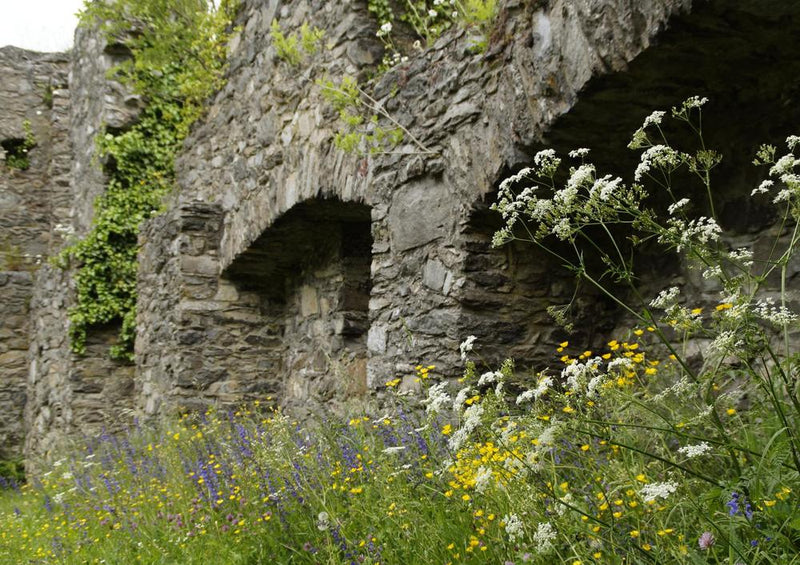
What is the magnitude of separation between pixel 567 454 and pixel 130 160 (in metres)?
7.39

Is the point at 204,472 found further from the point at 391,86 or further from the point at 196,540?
the point at 391,86

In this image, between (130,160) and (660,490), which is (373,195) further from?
(130,160)

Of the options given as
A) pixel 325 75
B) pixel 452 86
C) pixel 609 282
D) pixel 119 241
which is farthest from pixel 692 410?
pixel 119 241

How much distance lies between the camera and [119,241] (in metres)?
8.82

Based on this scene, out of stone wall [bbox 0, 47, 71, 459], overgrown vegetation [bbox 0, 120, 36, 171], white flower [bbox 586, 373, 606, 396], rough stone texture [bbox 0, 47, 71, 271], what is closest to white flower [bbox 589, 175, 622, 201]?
white flower [bbox 586, 373, 606, 396]

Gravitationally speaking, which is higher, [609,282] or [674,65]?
[674,65]

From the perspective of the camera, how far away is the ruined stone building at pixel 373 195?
301 centimetres

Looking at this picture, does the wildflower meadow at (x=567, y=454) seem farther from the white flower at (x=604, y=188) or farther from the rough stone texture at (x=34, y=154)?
the rough stone texture at (x=34, y=154)

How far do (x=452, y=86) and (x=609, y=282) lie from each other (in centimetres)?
147

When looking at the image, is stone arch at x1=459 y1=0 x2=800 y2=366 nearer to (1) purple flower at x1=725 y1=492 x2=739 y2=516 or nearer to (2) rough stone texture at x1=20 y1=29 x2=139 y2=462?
(1) purple flower at x1=725 y1=492 x2=739 y2=516

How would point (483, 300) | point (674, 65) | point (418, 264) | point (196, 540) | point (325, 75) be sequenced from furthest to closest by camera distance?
point (325, 75), point (418, 264), point (483, 300), point (196, 540), point (674, 65)

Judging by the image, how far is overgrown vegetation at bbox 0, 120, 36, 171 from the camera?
12.7 m

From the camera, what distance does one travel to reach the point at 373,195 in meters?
4.65

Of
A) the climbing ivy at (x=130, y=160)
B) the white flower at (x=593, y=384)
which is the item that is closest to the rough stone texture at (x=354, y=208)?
the climbing ivy at (x=130, y=160)
